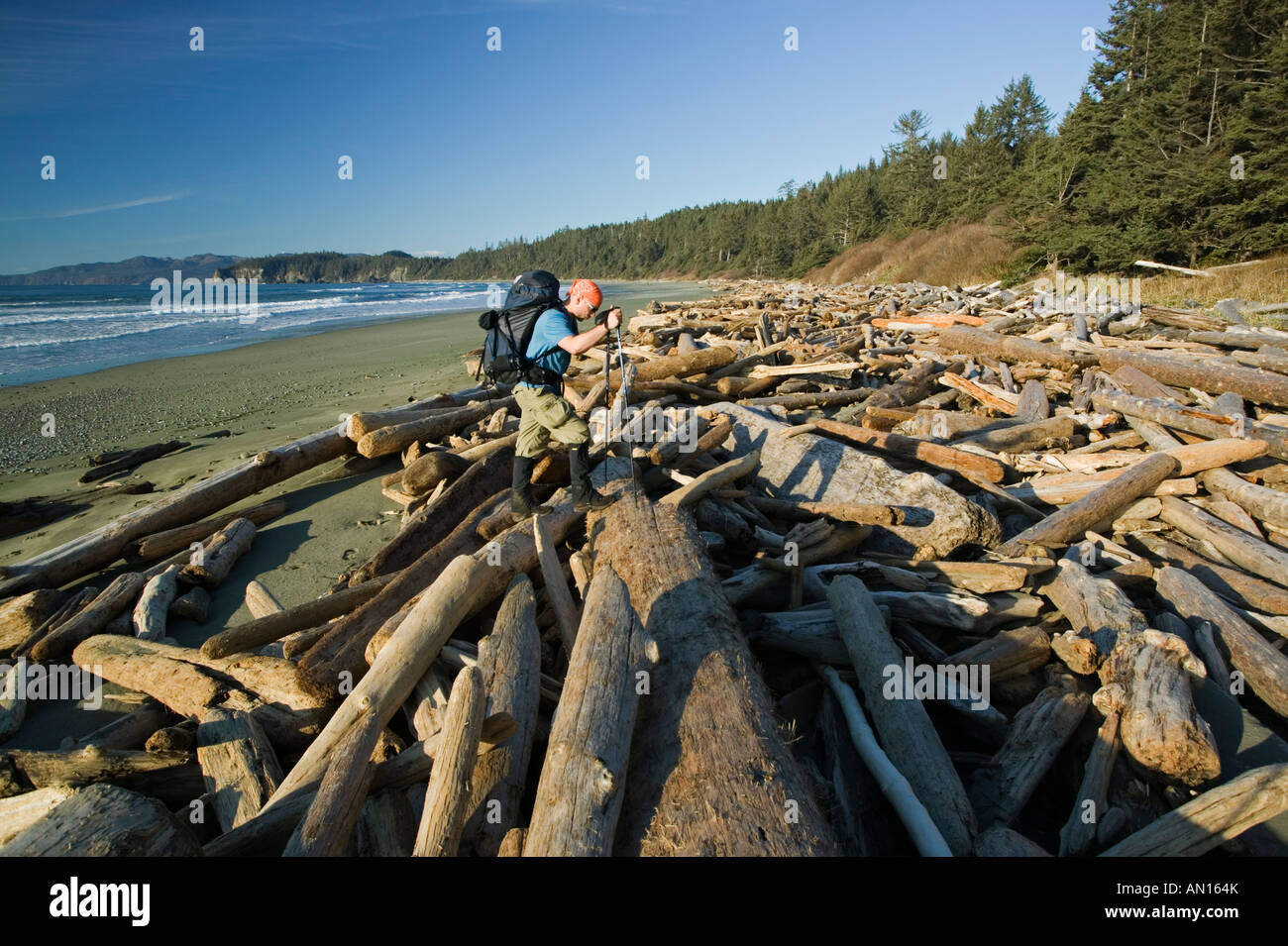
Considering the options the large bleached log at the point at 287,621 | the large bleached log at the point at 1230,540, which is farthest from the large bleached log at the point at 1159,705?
the large bleached log at the point at 287,621

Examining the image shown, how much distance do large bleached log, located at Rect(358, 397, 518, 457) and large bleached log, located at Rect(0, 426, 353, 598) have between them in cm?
65

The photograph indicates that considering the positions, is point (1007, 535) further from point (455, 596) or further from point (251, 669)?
point (251, 669)

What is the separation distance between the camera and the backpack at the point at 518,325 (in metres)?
5.25

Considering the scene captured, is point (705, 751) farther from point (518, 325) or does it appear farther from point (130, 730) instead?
point (518, 325)

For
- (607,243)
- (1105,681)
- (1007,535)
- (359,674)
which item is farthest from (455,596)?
(607,243)

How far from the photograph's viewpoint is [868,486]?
20.1 ft

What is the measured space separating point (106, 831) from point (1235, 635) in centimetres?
642

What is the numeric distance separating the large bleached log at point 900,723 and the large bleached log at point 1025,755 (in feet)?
0.83

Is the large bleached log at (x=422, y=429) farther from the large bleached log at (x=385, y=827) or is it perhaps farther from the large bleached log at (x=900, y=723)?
the large bleached log at (x=900, y=723)

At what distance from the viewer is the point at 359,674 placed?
12.4ft

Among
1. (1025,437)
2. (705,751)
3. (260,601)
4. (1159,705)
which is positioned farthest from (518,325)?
(1025,437)

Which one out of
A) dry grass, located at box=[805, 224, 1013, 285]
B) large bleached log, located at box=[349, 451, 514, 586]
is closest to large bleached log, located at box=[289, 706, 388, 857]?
large bleached log, located at box=[349, 451, 514, 586]

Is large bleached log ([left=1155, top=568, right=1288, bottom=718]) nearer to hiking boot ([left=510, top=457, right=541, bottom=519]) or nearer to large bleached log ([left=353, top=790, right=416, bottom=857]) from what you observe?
large bleached log ([left=353, top=790, right=416, bottom=857])

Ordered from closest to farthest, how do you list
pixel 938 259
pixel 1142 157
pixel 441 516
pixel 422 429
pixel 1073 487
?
pixel 441 516 < pixel 1073 487 < pixel 422 429 < pixel 1142 157 < pixel 938 259
